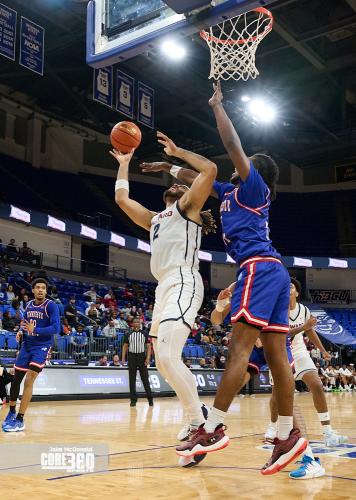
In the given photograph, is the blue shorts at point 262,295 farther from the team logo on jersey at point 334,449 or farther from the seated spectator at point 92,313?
the seated spectator at point 92,313

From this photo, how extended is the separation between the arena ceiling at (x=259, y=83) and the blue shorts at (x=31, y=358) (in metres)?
13.0

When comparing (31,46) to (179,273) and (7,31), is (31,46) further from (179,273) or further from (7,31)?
(179,273)

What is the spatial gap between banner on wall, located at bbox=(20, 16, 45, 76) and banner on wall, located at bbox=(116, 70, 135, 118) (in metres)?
3.04

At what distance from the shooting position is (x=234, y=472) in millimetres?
4137

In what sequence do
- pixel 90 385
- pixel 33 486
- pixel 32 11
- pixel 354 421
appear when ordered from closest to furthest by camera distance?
Answer: 1. pixel 33 486
2. pixel 354 421
3. pixel 90 385
4. pixel 32 11

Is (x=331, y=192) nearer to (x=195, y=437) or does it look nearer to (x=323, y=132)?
(x=323, y=132)

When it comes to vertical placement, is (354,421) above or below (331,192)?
below

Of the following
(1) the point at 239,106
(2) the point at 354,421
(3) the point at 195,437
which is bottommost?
(2) the point at 354,421

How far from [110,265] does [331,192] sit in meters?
15.5

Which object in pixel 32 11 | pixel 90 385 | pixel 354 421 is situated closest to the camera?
pixel 354 421

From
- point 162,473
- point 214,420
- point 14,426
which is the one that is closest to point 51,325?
point 14,426

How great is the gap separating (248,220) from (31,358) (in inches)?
179

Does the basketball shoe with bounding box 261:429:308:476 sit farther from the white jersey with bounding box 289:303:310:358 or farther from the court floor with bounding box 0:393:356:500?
the white jersey with bounding box 289:303:310:358

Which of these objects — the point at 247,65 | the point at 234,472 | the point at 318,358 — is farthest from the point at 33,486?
the point at 318,358
